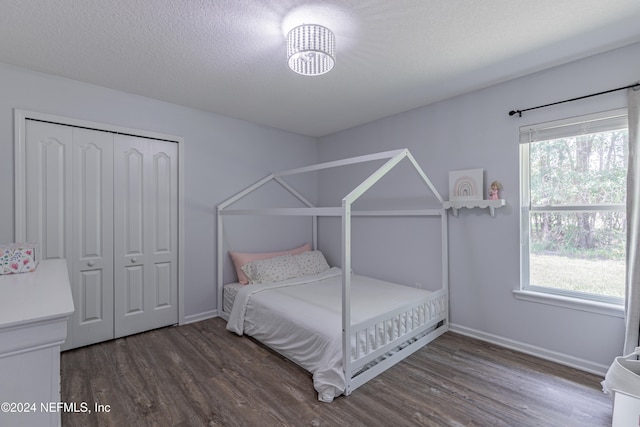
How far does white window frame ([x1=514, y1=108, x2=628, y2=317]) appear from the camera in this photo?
209 centimetres

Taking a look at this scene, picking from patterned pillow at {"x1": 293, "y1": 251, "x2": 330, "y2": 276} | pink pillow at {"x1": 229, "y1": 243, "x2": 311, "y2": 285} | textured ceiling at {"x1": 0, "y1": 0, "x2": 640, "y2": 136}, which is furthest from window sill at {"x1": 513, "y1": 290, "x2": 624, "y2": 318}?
pink pillow at {"x1": 229, "y1": 243, "x2": 311, "y2": 285}

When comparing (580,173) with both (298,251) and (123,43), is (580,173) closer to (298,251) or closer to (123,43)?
(298,251)

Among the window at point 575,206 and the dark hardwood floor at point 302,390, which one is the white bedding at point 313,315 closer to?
the dark hardwood floor at point 302,390

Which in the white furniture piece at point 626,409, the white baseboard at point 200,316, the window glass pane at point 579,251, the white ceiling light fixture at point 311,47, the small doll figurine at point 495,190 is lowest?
the white baseboard at point 200,316

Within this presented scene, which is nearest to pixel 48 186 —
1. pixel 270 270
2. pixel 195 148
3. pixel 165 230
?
pixel 165 230

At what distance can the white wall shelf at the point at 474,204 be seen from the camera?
2492mm

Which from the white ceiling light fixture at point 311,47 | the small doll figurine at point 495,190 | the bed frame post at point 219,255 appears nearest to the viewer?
the white ceiling light fixture at point 311,47

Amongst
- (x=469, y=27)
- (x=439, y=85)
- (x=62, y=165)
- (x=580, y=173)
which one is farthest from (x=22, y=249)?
(x=580, y=173)

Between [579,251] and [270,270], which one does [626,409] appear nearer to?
[579,251]

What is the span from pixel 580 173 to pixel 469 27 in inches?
56.2

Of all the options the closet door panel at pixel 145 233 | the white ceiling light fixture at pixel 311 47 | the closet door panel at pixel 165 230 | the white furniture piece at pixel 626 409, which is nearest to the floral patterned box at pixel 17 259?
the closet door panel at pixel 145 233

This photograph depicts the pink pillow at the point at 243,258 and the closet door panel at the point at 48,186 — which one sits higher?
the closet door panel at the point at 48,186

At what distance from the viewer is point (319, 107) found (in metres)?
3.13

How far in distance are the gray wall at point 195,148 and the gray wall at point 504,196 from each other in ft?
5.04
